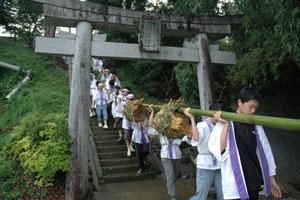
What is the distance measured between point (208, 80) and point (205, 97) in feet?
1.39

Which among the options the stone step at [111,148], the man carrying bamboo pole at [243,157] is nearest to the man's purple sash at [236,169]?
the man carrying bamboo pole at [243,157]

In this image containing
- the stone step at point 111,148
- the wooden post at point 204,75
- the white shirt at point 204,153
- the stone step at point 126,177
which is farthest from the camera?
the stone step at point 111,148

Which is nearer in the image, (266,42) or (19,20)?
(266,42)

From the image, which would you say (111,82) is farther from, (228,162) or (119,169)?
(228,162)

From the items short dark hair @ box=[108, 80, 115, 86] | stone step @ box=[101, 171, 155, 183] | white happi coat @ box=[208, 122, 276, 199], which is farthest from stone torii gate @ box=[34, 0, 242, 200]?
short dark hair @ box=[108, 80, 115, 86]

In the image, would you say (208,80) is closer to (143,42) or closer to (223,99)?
(143,42)

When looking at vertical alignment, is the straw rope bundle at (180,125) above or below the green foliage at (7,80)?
A: below

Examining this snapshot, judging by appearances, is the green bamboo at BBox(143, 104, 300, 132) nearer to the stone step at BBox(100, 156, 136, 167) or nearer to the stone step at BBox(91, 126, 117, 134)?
the stone step at BBox(100, 156, 136, 167)

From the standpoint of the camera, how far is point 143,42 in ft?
29.0

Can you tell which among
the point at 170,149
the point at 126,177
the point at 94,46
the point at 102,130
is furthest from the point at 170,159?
the point at 102,130

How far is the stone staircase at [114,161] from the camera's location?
10820 millimetres

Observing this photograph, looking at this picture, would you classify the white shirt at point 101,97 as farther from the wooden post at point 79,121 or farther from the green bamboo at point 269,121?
the green bamboo at point 269,121

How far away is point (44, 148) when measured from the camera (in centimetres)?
845

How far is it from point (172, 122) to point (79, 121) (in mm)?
3430
